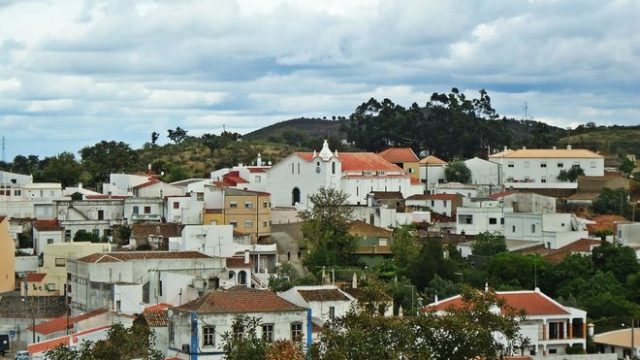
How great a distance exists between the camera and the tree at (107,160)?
301 ft

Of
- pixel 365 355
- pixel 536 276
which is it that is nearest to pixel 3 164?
pixel 536 276

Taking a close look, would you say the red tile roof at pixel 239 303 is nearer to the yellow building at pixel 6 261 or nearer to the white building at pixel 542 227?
the yellow building at pixel 6 261

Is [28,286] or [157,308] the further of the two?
[28,286]

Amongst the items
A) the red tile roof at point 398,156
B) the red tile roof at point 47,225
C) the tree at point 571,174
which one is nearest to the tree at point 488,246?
the red tile roof at point 47,225

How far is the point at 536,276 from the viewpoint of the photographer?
5791 cm

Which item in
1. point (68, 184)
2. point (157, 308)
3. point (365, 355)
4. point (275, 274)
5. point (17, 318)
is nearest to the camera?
point (365, 355)

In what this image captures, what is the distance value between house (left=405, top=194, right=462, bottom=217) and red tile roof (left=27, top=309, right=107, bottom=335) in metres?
30.0

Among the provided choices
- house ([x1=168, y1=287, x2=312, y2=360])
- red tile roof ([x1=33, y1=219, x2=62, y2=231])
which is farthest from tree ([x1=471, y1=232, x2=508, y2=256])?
house ([x1=168, y1=287, x2=312, y2=360])

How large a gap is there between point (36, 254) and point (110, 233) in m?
4.31

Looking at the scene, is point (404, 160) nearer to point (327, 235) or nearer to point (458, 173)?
point (458, 173)

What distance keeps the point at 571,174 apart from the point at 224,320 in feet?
172

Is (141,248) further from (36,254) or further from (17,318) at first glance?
(17,318)

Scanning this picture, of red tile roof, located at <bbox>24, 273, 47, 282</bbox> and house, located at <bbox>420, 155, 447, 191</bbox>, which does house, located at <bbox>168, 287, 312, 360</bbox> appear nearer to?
red tile roof, located at <bbox>24, 273, 47, 282</bbox>

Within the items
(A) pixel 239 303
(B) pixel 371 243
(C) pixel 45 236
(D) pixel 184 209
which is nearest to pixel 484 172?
(B) pixel 371 243
